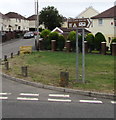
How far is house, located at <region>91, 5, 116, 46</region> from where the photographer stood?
1663 inches

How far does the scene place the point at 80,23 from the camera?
991 cm

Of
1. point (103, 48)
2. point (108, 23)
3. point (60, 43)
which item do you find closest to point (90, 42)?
point (103, 48)

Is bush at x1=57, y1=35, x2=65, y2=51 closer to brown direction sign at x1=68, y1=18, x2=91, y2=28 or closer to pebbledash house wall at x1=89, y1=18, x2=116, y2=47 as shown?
pebbledash house wall at x1=89, y1=18, x2=116, y2=47

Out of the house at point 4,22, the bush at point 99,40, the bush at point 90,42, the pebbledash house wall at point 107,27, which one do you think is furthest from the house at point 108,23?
the house at point 4,22

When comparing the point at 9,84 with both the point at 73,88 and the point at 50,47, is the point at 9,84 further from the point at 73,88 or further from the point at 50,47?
the point at 50,47

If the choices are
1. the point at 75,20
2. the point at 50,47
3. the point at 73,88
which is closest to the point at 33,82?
the point at 73,88

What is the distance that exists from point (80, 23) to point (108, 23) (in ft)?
113

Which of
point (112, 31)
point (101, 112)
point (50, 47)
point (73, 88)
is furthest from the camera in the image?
point (112, 31)

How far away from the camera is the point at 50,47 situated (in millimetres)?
31688

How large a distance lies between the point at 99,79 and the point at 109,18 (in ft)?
108

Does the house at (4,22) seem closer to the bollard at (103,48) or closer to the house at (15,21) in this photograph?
the house at (15,21)

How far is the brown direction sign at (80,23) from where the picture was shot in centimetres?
981

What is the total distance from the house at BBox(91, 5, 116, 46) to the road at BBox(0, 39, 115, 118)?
3461cm

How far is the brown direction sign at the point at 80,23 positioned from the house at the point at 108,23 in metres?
32.9
